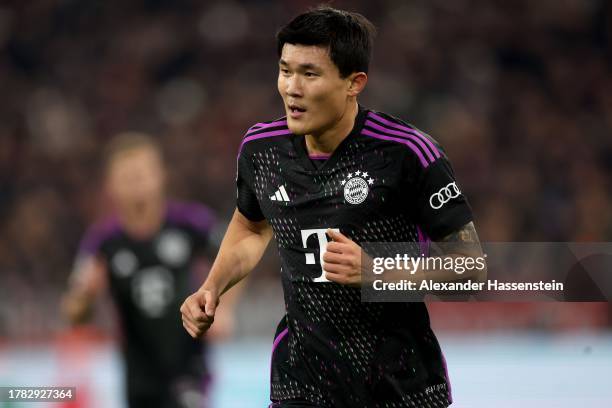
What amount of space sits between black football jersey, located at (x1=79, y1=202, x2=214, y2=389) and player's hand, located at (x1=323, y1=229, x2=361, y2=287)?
3.22m

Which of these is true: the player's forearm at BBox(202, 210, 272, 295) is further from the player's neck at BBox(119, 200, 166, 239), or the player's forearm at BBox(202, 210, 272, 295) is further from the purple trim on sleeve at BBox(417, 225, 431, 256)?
the player's neck at BBox(119, 200, 166, 239)

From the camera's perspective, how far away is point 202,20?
13.8 meters

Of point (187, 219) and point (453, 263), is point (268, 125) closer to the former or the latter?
point (453, 263)

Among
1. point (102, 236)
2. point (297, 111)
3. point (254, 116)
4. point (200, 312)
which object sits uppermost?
point (254, 116)

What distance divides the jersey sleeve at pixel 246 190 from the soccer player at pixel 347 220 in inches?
8.8

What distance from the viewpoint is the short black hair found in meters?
3.37

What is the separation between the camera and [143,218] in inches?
256

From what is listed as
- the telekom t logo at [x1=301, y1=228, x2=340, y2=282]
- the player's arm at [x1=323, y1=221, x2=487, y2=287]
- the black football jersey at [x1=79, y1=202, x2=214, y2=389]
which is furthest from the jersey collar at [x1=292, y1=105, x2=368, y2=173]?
the black football jersey at [x1=79, y1=202, x2=214, y2=389]

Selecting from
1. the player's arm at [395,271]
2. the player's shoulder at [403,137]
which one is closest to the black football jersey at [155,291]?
the player's shoulder at [403,137]

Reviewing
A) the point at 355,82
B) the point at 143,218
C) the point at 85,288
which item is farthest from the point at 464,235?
the point at 143,218

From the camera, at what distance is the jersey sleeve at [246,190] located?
3705 millimetres

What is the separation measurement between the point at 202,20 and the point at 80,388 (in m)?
7.91

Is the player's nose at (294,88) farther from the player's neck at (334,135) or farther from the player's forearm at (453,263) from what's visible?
the player's forearm at (453,263)

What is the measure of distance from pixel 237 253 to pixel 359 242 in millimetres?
564
